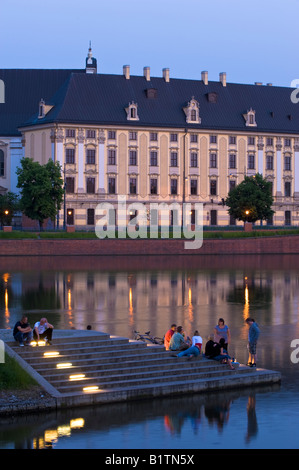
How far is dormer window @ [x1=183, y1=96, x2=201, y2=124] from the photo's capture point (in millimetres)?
116312

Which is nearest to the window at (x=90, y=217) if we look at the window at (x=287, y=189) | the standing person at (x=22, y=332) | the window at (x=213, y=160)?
the window at (x=213, y=160)

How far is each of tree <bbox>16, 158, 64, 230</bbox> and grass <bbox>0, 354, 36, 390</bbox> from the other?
249 ft

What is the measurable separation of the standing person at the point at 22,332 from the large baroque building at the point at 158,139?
80.2m

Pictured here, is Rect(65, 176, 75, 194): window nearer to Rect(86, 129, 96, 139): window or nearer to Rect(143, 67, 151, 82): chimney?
Rect(86, 129, 96, 139): window

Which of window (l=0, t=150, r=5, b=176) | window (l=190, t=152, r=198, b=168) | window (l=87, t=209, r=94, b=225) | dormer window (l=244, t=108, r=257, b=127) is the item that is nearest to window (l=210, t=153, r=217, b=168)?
window (l=190, t=152, r=198, b=168)

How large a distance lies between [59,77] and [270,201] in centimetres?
3482

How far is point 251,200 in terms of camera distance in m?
109

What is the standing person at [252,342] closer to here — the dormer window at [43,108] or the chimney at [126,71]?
the dormer window at [43,108]

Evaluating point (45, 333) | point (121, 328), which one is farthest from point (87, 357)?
point (121, 328)

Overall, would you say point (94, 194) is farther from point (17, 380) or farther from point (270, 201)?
point (17, 380)

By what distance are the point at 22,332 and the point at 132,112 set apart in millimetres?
86726

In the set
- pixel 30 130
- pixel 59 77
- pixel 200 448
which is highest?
pixel 59 77

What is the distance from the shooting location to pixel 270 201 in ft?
365

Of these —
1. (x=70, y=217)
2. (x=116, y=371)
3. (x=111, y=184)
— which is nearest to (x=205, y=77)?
(x=111, y=184)
